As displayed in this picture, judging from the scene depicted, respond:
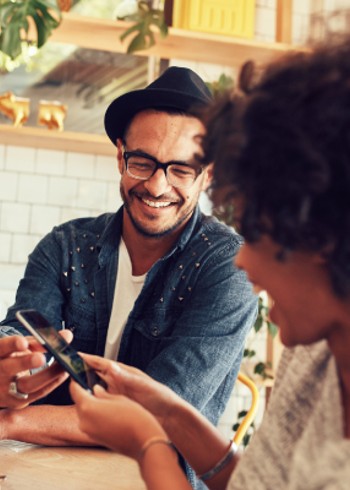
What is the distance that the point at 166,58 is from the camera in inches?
156

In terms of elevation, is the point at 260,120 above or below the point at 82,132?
above

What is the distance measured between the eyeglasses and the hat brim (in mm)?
141

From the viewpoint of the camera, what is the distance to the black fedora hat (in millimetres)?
2283

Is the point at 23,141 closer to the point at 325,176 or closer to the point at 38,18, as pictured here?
the point at 38,18

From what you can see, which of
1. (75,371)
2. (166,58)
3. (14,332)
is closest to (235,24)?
(166,58)

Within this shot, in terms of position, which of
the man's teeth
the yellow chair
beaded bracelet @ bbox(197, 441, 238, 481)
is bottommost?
the yellow chair

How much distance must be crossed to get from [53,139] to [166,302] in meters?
1.73

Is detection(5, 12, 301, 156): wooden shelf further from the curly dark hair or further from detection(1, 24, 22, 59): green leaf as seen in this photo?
the curly dark hair

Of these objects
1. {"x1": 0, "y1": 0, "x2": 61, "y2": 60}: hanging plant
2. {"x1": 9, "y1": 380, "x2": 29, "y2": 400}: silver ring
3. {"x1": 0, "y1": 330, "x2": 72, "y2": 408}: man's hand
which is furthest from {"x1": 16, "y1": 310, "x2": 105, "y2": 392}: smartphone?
{"x1": 0, "y1": 0, "x2": 61, "y2": 60}: hanging plant

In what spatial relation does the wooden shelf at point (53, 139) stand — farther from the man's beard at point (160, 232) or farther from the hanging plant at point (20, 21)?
the man's beard at point (160, 232)

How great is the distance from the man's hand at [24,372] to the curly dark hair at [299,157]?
82 centimetres

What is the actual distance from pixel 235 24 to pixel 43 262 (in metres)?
1.72

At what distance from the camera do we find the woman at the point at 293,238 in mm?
957

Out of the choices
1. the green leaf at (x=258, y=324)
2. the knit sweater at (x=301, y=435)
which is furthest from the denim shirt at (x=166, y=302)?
the green leaf at (x=258, y=324)
